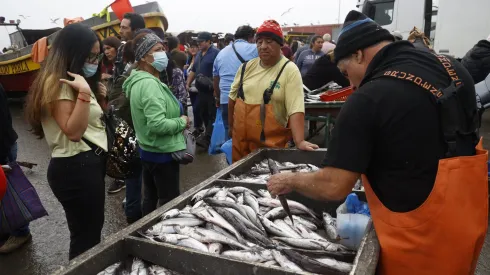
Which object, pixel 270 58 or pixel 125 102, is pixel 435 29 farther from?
pixel 125 102

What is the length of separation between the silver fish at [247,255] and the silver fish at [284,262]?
0.17 feet

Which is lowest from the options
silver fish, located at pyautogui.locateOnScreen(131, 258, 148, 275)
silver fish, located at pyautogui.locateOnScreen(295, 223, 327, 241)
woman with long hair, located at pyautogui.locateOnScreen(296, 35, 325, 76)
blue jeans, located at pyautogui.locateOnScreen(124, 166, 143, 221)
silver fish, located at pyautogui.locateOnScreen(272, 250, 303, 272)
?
blue jeans, located at pyautogui.locateOnScreen(124, 166, 143, 221)

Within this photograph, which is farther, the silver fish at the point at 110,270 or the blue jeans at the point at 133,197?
the blue jeans at the point at 133,197

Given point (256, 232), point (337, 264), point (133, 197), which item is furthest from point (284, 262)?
point (133, 197)

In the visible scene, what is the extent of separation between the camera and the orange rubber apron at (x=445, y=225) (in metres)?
1.78

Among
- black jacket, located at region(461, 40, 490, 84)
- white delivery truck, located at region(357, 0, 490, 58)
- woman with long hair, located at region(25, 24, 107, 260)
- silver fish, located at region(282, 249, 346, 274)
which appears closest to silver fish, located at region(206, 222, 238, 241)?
silver fish, located at region(282, 249, 346, 274)

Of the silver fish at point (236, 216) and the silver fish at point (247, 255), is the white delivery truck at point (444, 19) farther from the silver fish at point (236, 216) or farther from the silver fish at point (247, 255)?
the silver fish at point (247, 255)

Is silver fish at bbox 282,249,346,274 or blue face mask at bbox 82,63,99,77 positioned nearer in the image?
silver fish at bbox 282,249,346,274

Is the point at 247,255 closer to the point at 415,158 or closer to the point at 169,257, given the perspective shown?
the point at 169,257

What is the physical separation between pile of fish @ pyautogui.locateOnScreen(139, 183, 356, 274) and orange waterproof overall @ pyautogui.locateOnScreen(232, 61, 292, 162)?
1.15 meters

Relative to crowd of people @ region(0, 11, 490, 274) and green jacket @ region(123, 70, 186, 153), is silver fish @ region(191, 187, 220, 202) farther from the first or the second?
green jacket @ region(123, 70, 186, 153)

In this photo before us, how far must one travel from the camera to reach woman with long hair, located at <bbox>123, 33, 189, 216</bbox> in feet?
11.7

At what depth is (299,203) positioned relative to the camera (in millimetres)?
2924

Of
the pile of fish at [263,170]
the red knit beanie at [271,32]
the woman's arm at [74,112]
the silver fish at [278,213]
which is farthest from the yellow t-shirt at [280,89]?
the woman's arm at [74,112]
